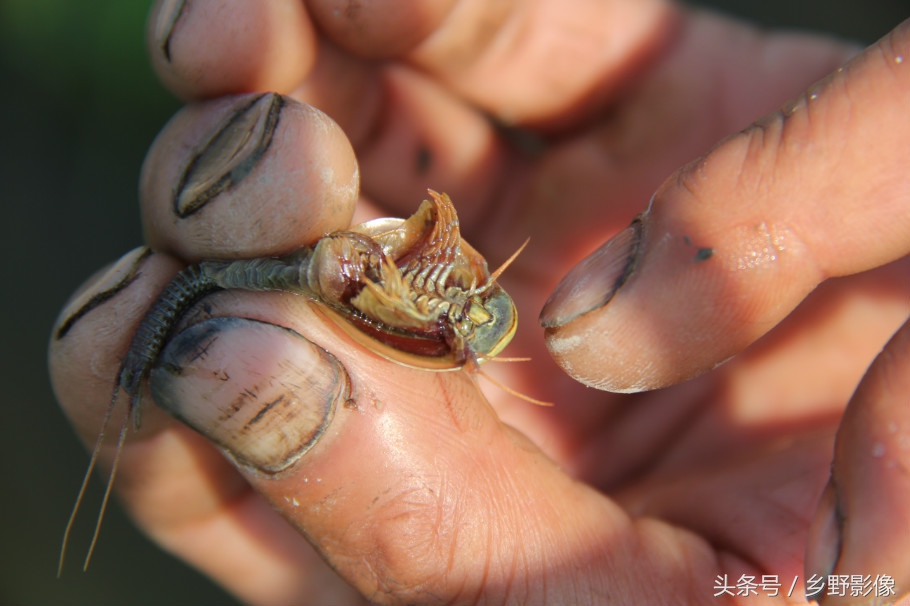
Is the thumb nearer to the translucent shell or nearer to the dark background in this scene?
the translucent shell

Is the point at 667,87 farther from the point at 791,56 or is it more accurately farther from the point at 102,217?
the point at 102,217

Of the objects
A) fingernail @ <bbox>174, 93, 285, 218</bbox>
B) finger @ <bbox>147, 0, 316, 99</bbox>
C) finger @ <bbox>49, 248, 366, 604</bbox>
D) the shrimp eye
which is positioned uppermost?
finger @ <bbox>147, 0, 316, 99</bbox>

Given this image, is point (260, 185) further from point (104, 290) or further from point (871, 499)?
point (871, 499)

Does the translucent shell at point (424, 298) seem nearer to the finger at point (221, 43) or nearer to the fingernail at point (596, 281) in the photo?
the fingernail at point (596, 281)

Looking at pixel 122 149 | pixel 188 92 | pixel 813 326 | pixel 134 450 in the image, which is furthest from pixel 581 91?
pixel 122 149

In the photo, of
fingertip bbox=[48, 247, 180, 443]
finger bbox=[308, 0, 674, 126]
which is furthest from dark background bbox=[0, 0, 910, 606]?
finger bbox=[308, 0, 674, 126]
